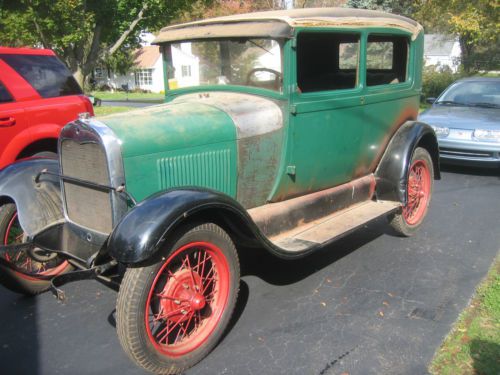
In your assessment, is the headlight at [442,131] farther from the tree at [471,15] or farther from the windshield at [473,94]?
the tree at [471,15]

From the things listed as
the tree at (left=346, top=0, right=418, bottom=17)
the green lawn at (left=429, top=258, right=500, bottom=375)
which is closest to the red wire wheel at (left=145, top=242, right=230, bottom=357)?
the green lawn at (left=429, top=258, right=500, bottom=375)

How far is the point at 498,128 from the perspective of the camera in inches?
268

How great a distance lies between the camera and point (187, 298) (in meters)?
2.68

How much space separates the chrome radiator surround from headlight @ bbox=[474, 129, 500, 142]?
5913 millimetres

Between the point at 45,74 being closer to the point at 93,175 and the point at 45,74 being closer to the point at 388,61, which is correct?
the point at 93,175

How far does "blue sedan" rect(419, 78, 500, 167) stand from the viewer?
6840mm

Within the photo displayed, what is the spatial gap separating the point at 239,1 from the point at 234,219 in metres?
22.6

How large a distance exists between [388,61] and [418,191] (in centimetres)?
134

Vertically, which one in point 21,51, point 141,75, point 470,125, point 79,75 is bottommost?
point 141,75

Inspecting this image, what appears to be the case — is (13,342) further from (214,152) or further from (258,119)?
(258,119)

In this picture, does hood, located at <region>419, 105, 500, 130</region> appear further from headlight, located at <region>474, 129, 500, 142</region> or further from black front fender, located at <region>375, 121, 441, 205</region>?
black front fender, located at <region>375, 121, 441, 205</region>

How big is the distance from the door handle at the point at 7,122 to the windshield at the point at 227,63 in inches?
80.5

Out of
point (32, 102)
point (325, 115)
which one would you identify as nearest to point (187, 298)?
point (325, 115)

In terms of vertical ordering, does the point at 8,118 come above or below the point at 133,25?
below
